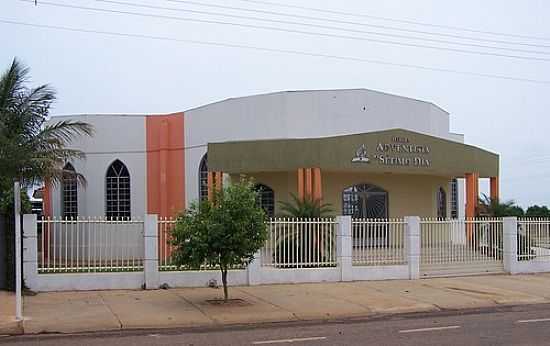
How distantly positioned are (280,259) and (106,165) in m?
12.6

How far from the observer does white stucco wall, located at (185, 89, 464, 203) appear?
1027 inches

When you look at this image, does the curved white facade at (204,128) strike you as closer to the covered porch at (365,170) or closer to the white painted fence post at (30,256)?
the covered porch at (365,170)

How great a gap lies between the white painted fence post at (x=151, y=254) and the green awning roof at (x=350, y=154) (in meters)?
6.91

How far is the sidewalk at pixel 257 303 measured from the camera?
13.1 m

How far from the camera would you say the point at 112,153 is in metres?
29.2

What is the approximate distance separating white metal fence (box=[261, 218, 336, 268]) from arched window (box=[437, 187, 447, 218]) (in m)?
11.7

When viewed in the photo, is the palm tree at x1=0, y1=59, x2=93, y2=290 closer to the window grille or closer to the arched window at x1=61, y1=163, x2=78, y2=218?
the arched window at x1=61, y1=163, x2=78, y2=218

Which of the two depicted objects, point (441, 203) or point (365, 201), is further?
point (441, 203)

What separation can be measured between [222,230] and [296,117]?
11.9 metres

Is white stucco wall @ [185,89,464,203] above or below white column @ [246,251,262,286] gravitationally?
above

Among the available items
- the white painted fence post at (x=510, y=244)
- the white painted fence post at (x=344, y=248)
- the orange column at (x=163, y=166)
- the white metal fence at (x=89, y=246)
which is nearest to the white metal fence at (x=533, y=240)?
the white painted fence post at (x=510, y=244)

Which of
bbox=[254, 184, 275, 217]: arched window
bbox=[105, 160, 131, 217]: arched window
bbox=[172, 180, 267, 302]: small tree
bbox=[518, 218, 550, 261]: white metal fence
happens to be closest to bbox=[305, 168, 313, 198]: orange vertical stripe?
bbox=[254, 184, 275, 217]: arched window

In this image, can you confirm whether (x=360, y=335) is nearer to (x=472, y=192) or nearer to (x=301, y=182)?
(x=301, y=182)

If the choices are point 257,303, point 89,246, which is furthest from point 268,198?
point 257,303
